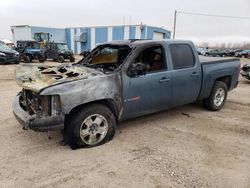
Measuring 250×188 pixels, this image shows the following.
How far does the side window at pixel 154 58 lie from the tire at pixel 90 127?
1299 mm

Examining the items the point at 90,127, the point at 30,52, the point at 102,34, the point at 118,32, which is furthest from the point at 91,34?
the point at 90,127

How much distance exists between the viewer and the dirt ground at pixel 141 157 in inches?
119

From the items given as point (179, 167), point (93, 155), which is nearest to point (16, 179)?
point (93, 155)

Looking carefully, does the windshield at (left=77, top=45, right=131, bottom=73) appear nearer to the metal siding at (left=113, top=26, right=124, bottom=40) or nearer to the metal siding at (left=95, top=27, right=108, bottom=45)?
the metal siding at (left=113, top=26, right=124, bottom=40)

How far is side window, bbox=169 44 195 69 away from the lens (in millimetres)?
4844

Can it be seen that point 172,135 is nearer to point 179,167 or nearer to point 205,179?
point 179,167

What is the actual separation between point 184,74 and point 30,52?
17575mm

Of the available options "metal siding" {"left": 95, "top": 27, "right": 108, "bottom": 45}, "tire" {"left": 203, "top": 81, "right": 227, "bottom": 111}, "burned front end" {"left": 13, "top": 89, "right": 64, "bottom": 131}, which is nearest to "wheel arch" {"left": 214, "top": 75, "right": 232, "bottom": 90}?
"tire" {"left": 203, "top": 81, "right": 227, "bottom": 111}

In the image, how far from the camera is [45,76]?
3957 millimetres

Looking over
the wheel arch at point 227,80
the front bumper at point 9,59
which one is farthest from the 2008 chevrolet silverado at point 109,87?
the front bumper at point 9,59

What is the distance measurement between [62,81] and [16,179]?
1.47 meters

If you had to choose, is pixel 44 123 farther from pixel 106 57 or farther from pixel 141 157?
pixel 106 57

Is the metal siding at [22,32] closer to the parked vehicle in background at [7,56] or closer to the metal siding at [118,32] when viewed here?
the metal siding at [118,32]

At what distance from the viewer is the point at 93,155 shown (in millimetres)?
3631
